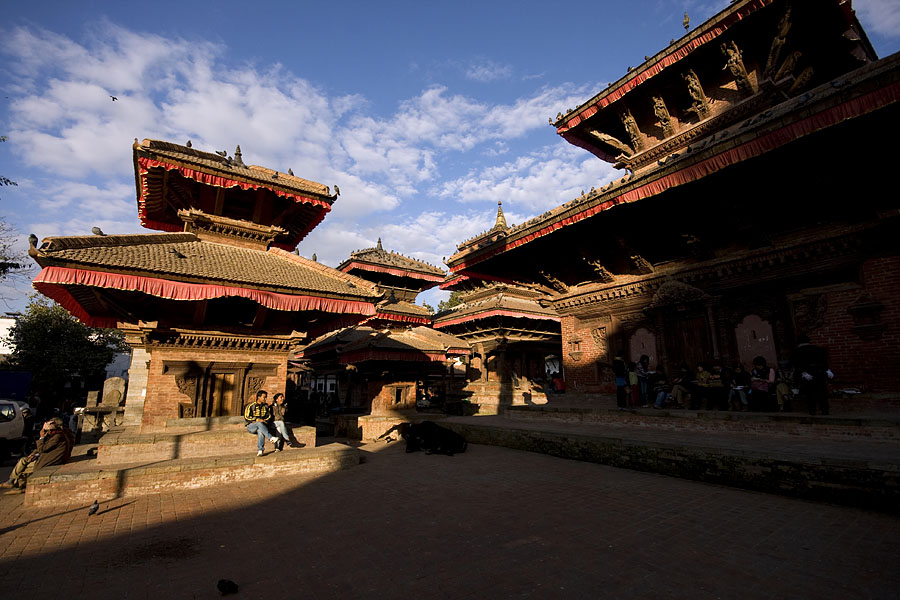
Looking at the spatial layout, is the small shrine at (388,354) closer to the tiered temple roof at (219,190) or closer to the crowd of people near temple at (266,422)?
the crowd of people near temple at (266,422)

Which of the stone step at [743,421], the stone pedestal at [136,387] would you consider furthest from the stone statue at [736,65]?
the stone pedestal at [136,387]

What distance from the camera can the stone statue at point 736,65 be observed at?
10.4m

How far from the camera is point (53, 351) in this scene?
28.8 meters

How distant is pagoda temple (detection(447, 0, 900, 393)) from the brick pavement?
4.60 meters

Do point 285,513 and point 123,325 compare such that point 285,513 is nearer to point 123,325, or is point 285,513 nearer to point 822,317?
point 123,325

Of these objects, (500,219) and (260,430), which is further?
(500,219)

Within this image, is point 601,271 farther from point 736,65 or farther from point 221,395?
point 221,395

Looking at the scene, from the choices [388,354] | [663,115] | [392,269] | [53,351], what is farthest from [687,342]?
[53,351]

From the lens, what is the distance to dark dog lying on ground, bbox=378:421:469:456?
1076cm

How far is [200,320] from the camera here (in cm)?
966

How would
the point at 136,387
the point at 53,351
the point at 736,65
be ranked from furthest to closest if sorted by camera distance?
the point at 53,351 < the point at 136,387 < the point at 736,65

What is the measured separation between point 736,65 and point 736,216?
14.6 ft

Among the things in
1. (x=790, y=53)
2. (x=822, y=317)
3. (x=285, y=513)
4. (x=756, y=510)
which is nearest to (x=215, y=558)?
(x=285, y=513)

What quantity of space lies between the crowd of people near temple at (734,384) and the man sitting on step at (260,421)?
27.7 feet
